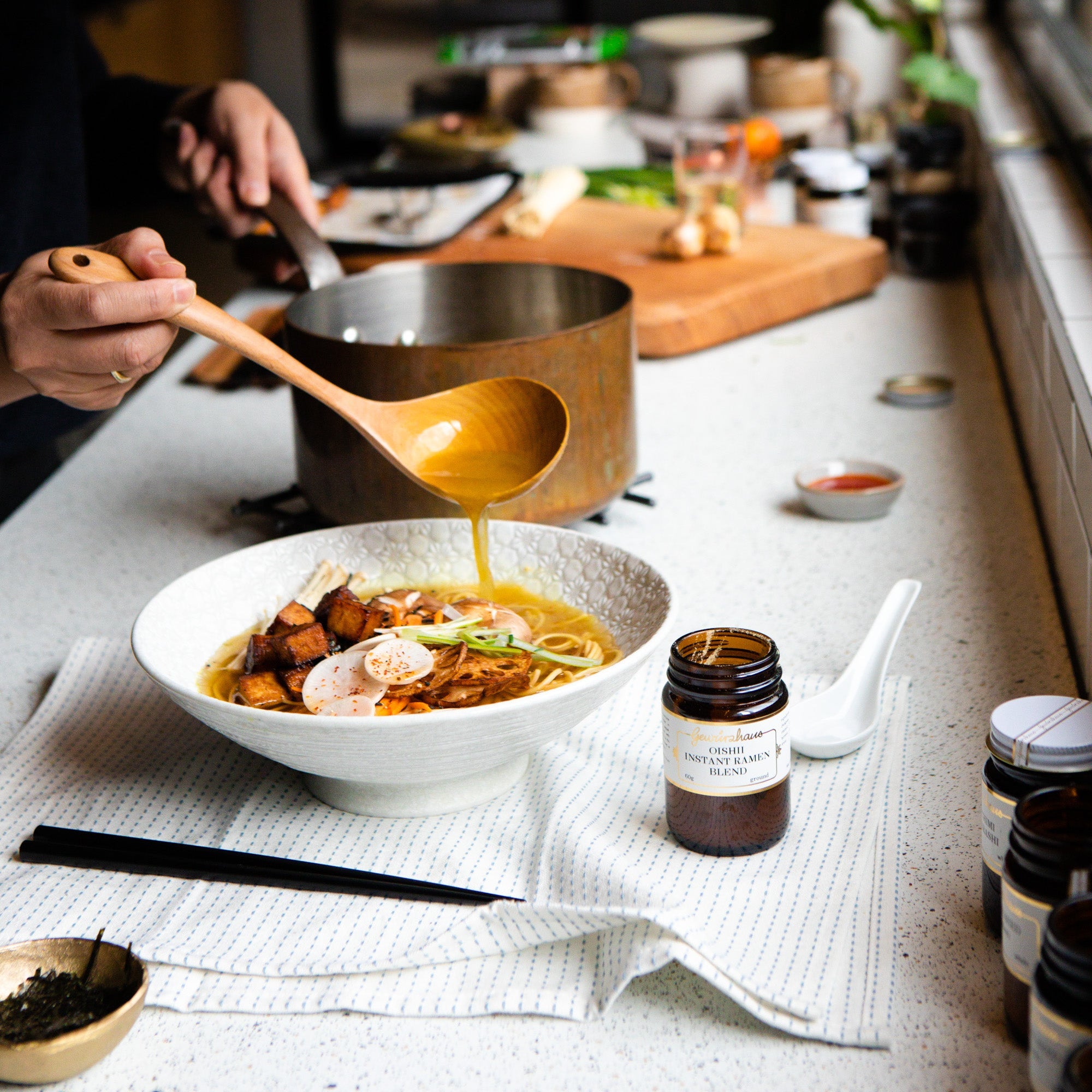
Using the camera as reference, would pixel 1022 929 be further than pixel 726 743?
No

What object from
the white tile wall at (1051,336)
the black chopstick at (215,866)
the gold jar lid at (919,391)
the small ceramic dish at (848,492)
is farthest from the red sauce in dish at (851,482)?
the black chopstick at (215,866)

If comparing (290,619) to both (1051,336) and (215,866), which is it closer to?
(215,866)

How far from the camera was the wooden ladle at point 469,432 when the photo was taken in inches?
42.2

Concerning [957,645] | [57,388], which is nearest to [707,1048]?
[957,645]

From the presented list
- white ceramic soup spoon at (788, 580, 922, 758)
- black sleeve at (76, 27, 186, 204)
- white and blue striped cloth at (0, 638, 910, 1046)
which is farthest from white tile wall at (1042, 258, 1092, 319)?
black sleeve at (76, 27, 186, 204)

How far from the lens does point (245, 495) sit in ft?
4.91

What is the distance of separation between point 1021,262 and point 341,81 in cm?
555

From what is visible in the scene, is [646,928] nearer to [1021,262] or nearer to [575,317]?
[575,317]

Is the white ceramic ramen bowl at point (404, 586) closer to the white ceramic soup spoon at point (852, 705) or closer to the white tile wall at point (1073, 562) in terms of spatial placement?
the white ceramic soup spoon at point (852, 705)

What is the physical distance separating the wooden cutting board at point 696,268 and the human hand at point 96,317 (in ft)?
3.12

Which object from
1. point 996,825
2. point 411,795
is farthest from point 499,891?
point 996,825

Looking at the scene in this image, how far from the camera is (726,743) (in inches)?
30.7

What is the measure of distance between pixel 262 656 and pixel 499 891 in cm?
26

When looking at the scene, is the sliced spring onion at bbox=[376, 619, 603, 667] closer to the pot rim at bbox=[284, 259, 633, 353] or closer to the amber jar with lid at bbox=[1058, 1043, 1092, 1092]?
the pot rim at bbox=[284, 259, 633, 353]
